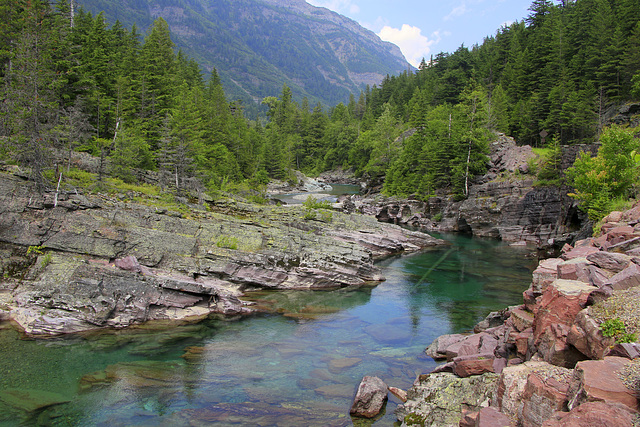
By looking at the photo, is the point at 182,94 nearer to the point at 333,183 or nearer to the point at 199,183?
the point at 199,183

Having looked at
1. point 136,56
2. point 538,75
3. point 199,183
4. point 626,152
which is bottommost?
point 199,183

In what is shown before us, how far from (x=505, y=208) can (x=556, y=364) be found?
42.5 meters

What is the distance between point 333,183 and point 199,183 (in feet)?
234

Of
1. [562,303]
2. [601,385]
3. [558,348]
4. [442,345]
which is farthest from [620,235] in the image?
[601,385]

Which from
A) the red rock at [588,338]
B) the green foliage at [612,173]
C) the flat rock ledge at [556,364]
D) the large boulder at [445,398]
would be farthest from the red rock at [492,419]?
the green foliage at [612,173]

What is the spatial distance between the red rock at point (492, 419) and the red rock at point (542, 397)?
1.54 feet

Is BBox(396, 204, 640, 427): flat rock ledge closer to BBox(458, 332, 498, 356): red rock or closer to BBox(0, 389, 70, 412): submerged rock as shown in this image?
BBox(458, 332, 498, 356): red rock

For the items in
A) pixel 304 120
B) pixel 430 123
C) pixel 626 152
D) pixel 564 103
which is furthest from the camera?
pixel 304 120

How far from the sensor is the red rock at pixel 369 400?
12820 millimetres

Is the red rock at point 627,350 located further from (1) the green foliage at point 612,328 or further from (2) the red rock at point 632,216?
(2) the red rock at point 632,216

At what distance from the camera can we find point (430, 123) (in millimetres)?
68500

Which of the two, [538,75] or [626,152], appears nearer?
[626,152]

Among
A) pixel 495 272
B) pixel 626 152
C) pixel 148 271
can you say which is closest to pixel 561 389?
pixel 148 271

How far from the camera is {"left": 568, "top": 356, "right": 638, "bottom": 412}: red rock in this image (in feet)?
21.6
